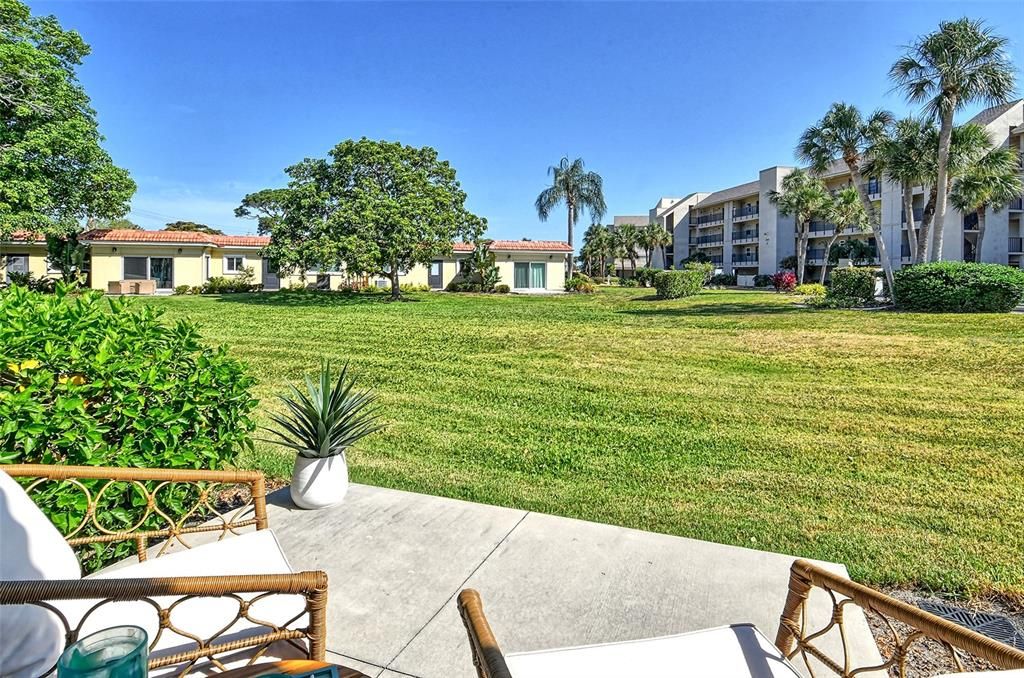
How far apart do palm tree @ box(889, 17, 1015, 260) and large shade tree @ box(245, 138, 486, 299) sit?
633 inches

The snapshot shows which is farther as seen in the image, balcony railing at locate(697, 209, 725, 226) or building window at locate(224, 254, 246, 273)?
balcony railing at locate(697, 209, 725, 226)

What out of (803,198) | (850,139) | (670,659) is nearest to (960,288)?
(850,139)

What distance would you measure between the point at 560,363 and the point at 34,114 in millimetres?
24040

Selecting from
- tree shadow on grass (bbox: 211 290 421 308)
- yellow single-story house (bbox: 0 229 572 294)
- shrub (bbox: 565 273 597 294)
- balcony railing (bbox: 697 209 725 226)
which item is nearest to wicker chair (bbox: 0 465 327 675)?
tree shadow on grass (bbox: 211 290 421 308)

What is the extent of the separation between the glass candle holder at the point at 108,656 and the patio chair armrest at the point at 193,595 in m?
0.22

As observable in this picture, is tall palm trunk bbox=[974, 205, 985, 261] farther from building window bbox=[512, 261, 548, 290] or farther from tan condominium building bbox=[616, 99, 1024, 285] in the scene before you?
building window bbox=[512, 261, 548, 290]

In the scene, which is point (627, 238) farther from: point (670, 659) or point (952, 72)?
point (670, 659)

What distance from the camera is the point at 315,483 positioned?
3564 mm

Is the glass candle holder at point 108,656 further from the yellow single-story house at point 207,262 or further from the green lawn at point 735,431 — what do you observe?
the yellow single-story house at point 207,262

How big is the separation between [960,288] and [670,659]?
56.6 feet

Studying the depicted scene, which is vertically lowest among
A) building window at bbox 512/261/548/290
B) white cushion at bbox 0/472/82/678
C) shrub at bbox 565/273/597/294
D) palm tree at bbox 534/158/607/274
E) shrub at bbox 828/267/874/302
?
white cushion at bbox 0/472/82/678

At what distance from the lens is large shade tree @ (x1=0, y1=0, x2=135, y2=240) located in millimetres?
20266

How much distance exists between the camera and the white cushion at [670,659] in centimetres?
154

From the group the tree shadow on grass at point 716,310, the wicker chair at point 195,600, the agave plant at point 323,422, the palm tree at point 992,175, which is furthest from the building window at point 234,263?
the palm tree at point 992,175
